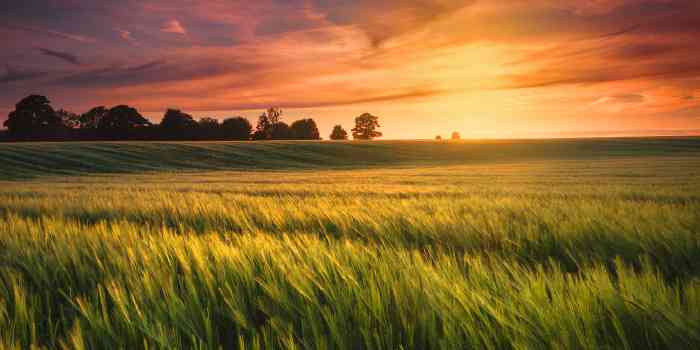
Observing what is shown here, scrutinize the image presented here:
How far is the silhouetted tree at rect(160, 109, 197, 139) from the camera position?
92.1 m

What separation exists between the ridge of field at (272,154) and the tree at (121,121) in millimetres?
47146

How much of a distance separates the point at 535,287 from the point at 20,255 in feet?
6.88

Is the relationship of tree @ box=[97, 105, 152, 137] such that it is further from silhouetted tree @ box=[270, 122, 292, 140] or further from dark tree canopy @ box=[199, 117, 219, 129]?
silhouetted tree @ box=[270, 122, 292, 140]

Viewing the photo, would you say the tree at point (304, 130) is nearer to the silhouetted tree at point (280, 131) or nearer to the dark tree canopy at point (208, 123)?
the silhouetted tree at point (280, 131)

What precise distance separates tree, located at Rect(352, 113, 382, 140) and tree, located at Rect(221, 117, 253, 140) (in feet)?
122

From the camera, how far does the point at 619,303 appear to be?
2.80ft

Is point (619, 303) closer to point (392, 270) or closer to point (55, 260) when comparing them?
point (392, 270)

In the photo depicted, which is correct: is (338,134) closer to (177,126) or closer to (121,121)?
(177,126)

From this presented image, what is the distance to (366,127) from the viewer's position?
4966 inches

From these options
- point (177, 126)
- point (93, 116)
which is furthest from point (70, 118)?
point (177, 126)

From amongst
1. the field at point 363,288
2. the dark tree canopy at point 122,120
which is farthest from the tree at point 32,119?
the field at point 363,288

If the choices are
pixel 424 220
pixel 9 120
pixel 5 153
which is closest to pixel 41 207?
pixel 424 220

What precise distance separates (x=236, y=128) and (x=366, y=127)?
4407 centimetres

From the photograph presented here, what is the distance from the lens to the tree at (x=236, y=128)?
9881 cm
